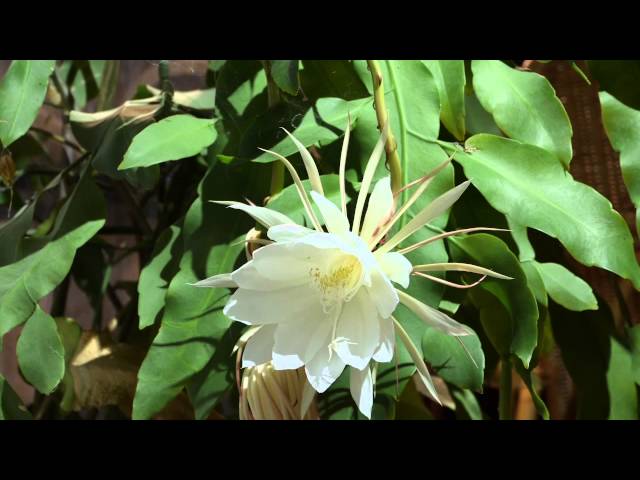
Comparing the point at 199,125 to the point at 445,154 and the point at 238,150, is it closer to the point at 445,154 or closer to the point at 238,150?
the point at 238,150

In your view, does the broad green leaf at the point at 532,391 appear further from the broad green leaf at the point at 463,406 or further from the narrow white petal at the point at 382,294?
the broad green leaf at the point at 463,406

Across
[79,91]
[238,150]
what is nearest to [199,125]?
[238,150]

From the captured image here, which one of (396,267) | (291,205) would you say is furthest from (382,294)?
(291,205)

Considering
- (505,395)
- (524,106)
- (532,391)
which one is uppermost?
(524,106)

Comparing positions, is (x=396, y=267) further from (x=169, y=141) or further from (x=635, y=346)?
(x=635, y=346)

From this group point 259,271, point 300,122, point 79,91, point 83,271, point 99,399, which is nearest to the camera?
point 259,271
